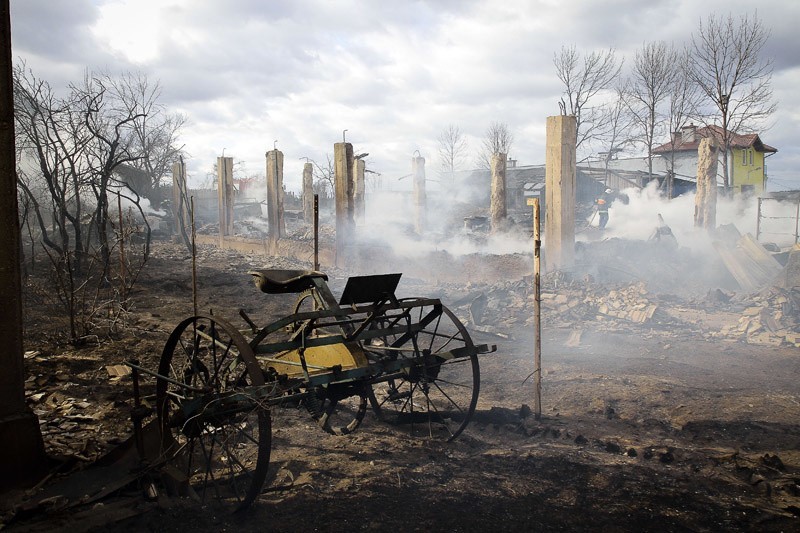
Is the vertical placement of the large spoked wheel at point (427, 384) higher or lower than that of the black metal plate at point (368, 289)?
lower

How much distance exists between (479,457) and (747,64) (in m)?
24.3

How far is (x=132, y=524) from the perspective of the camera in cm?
397

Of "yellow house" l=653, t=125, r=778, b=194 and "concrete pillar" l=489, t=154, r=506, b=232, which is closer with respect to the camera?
"concrete pillar" l=489, t=154, r=506, b=232

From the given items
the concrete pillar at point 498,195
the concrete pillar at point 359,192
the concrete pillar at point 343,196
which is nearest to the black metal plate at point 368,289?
the concrete pillar at point 343,196

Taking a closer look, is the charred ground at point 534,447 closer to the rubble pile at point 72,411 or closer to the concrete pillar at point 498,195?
the rubble pile at point 72,411

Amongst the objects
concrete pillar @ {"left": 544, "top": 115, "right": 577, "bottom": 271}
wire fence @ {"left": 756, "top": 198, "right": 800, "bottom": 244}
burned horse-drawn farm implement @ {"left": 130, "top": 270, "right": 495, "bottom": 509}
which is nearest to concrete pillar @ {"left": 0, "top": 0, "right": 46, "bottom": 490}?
burned horse-drawn farm implement @ {"left": 130, "top": 270, "right": 495, "bottom": 509}

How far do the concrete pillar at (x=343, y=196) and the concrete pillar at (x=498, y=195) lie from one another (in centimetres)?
543

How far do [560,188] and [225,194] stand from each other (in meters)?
18.4

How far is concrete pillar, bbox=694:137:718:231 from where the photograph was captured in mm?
16656

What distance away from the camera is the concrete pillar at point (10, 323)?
13.4 ft

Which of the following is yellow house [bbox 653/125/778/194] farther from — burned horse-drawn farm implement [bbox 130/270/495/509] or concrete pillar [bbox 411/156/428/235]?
burned horse-drawn farm implement [bbox 130/270/495/509]

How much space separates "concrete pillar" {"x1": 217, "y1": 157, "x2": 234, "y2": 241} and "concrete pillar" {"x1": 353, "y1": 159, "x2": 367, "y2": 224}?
244 inches

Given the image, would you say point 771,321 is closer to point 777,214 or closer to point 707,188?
point 707,188

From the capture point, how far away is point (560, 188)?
1277 centimetres
